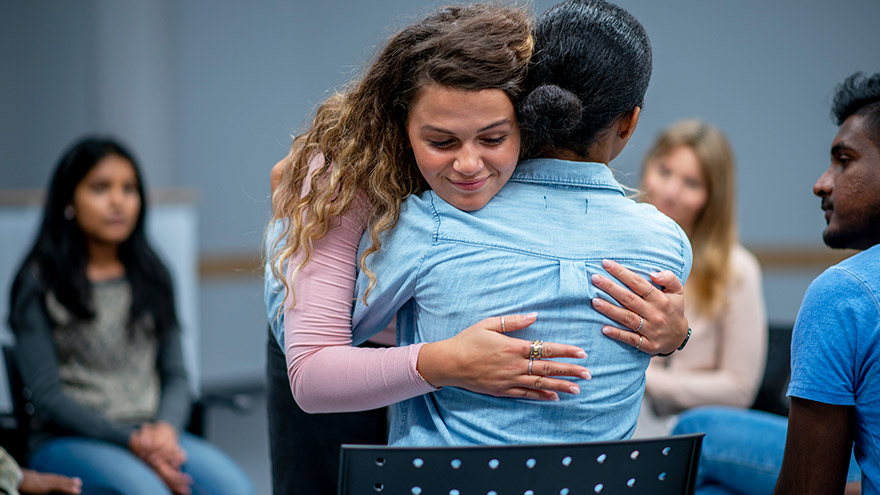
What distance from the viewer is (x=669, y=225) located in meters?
1.25

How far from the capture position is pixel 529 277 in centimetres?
114

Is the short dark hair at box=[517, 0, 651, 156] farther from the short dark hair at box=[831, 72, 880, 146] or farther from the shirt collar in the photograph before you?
the short dark hair at box=[831, 72, 880, 146]

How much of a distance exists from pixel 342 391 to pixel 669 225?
55 centimetres

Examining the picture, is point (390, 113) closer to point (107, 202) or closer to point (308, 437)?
point (308, 437)

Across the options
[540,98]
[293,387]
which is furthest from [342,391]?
[540,98]

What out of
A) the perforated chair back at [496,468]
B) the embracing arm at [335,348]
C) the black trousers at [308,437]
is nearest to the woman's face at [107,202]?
the black trousers at [308,437]

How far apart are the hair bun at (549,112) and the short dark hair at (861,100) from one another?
462 millimetres

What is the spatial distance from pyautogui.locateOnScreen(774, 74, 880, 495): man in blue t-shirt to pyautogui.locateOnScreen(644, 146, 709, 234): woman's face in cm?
138

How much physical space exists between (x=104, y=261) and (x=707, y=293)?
6.29ft

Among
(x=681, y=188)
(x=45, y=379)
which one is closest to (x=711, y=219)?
(x=681, y=188)

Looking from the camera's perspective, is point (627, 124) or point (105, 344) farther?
point (105, 344)

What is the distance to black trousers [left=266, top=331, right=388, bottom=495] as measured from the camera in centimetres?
155

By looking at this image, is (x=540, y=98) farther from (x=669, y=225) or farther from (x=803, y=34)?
(x=803, y=34)

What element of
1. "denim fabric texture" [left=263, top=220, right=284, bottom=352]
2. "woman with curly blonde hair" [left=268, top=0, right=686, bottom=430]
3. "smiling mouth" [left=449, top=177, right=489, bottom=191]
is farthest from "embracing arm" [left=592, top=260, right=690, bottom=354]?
"denim fabric texture" [left=263, top=220, right=284, bottom=352]
